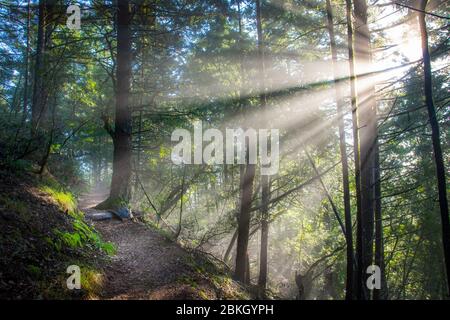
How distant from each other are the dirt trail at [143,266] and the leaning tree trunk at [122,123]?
3.78 ft

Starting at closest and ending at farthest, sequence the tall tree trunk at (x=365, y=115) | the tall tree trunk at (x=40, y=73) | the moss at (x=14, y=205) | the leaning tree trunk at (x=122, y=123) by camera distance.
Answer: the moss at (x=14, y=205) < the tall tree trunk at (x=365, y=115) < the tall tree trunk at (x=40, y=73) < the leaning tree trunk at (x=122, y=123)

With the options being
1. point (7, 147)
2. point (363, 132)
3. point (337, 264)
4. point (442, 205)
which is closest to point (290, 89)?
point (363, 132)

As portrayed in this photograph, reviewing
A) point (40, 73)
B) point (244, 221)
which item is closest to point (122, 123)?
point (40, 73)

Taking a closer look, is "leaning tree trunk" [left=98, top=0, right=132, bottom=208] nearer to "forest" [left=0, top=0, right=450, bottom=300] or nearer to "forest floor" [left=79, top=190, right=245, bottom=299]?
"forest" [left=0, top=0, right=450, bottom=300]

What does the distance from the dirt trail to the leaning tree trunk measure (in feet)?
3.78

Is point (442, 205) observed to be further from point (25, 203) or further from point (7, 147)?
point (7, 147)

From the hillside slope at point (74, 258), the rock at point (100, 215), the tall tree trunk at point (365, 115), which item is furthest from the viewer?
the rock at point (100, 215)

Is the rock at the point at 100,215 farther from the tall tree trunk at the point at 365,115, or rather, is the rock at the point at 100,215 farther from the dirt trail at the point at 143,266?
the tall tree trunk at the point at 365,115

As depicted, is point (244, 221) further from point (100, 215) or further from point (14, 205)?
point (14, 205)

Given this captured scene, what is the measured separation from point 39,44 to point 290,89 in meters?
8.83

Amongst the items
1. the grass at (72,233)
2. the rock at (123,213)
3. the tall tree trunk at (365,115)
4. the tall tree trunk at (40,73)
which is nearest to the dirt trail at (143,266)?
the rock at (123,213)

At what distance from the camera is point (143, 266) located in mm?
6582

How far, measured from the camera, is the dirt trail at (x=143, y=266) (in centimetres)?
521

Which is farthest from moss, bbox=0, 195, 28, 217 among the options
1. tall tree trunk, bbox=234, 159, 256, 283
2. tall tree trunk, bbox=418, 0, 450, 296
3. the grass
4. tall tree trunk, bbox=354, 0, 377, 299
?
tall tree trunk, bbox=354, 0, 377, 299
